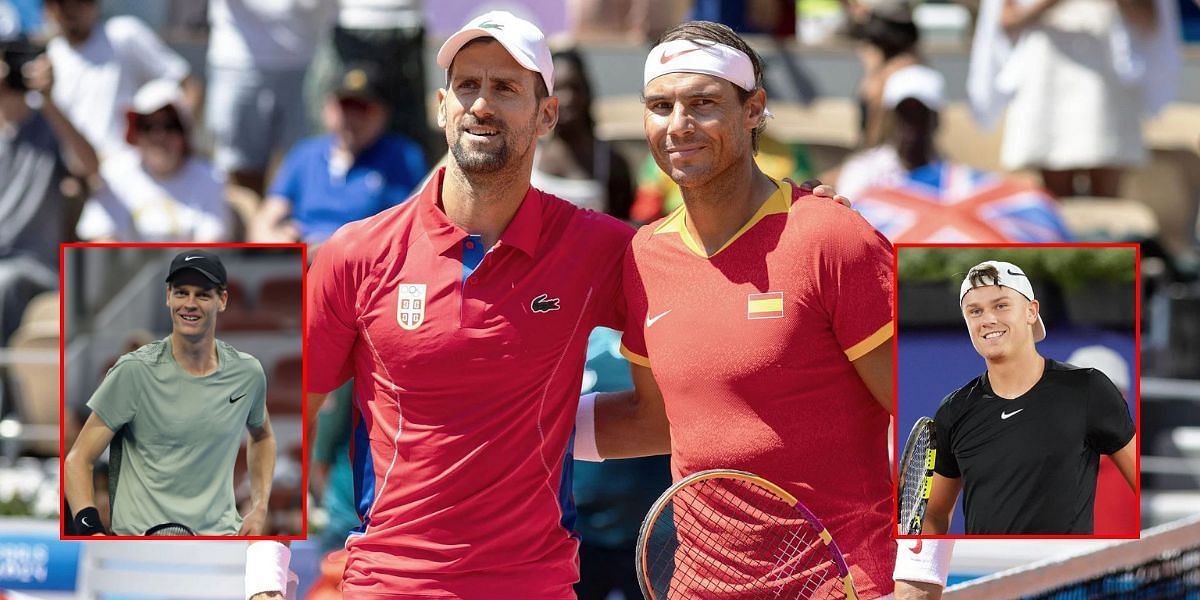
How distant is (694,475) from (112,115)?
642 centimetres

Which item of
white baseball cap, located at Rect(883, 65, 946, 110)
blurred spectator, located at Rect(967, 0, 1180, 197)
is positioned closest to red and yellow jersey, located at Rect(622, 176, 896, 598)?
white baseball cap, located at Rect(883, 65, 946, 110)

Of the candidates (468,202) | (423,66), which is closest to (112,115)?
(423,66)

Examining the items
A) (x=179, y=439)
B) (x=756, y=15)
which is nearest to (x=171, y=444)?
(x=179, y=439)

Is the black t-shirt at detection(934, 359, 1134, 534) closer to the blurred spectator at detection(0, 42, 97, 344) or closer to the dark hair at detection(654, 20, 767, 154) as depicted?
the dark hair at detection(654, 20, 767, 154)

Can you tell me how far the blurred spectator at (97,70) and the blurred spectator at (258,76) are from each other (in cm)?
24

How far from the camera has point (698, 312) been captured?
392cm

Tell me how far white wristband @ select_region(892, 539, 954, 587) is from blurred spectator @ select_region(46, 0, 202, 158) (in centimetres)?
633

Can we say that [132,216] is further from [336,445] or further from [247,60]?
[336,445]

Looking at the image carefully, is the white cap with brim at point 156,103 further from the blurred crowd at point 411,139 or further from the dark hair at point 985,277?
the dark hair at point 985,277

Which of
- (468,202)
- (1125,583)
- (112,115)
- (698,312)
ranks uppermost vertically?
(112,115)

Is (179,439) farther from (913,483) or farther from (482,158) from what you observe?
(913,483)

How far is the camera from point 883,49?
29.2ft

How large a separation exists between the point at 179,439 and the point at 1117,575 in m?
2.76

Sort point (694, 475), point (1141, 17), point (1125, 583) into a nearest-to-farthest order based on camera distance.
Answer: point (694, 475), point (1125, 583), point (1141, 17)
